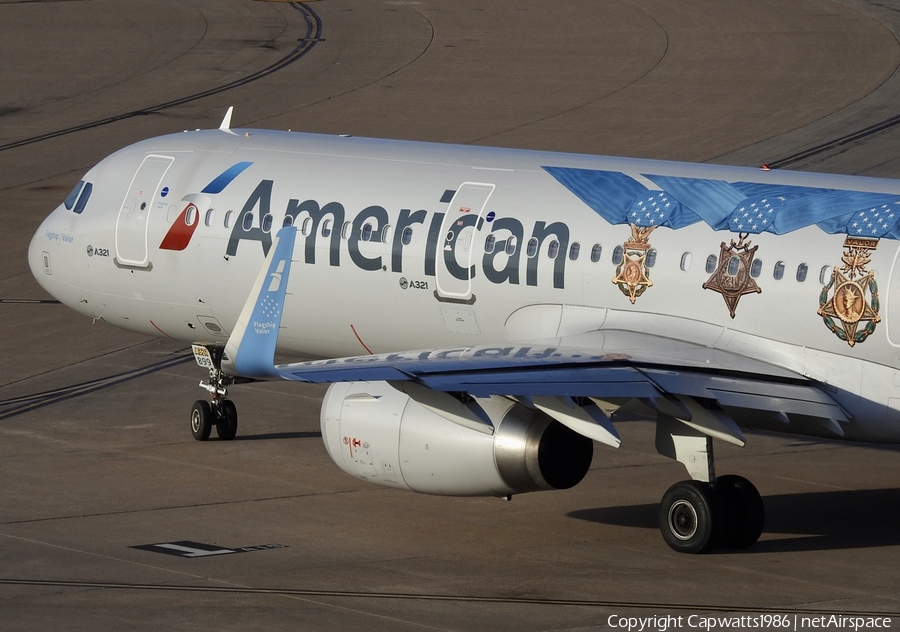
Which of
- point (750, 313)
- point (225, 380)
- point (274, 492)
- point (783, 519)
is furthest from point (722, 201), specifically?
point (225, 380)

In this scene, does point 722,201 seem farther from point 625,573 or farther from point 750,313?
point 625,573

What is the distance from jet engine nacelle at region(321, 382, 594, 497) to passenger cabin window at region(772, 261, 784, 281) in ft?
10.8

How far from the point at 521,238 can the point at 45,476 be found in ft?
26.9

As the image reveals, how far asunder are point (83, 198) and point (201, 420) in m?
4.57

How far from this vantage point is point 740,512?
20.0 m

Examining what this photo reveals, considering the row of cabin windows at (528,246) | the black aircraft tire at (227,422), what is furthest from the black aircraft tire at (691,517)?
the black aircraft tire at (227,422)

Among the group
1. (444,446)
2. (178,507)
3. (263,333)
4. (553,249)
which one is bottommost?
(178,507)

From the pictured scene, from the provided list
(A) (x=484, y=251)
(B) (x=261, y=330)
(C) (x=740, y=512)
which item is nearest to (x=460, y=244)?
(A) (x=484, y=251)

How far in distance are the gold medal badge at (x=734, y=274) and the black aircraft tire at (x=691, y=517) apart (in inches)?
100

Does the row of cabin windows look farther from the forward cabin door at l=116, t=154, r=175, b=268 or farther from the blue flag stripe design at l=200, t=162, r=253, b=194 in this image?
the forward cabin door at l=116, t=154, r=175, b=268

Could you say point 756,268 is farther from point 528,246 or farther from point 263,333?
point 263,333

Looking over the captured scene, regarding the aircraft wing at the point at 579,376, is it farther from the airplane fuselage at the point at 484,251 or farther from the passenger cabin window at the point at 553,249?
the passenger cabin window at the point at 553,249

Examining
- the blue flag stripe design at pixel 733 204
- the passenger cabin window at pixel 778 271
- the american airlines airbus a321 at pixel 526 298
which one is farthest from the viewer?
the passenger cabin window at pixel 778 271

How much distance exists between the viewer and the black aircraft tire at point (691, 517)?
64.0 feet
